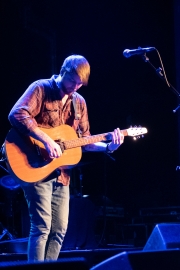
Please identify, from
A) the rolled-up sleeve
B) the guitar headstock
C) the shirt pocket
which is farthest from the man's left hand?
the rolled-up sleeve

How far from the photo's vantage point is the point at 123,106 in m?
9.98

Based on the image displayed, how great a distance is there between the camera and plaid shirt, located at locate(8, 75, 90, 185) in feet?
12.9

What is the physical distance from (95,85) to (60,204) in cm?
593

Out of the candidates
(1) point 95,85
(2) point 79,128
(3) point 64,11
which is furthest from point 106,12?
(2) point 79,128

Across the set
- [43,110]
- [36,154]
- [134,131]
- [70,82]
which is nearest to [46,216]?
[36,154]

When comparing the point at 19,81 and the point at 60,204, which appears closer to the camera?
the point at 60,204

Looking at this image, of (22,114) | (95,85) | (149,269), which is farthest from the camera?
(95,85)

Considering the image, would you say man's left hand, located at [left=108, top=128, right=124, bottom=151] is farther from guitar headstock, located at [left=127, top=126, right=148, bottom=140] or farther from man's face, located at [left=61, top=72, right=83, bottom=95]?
man's face, located at [left=61, top=72, right=83, bottom=95]

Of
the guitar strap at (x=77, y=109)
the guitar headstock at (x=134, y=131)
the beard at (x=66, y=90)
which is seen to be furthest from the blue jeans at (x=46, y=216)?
the guitar headstock at (x=134, y=131)

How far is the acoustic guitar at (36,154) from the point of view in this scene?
3900 millimetres

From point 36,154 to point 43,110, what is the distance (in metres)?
0.43

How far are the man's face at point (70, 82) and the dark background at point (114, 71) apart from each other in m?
4.46

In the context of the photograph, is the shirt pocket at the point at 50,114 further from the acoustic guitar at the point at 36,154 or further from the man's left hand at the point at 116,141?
the man's left hand at the point at 116,141

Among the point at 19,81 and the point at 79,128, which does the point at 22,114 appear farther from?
the point at 19,81
